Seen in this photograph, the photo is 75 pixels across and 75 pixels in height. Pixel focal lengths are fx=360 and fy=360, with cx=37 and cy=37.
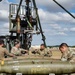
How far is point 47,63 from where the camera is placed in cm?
1084

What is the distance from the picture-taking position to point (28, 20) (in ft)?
108

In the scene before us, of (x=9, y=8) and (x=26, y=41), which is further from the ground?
(x=9, y=8)

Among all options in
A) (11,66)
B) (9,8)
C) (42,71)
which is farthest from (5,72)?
(9,8)

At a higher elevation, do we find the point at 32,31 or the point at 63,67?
the point at 32,31

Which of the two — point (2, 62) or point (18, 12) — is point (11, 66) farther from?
point (18, 12)

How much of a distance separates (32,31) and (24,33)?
0.80m

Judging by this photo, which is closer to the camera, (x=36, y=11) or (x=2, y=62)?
(x=2, y=62)

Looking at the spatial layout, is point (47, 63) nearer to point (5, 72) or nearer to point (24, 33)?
point (5, 72)

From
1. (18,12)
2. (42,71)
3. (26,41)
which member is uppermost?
(18,12)

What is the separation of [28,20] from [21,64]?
22084mm

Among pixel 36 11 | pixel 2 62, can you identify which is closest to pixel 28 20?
pixel 36 11

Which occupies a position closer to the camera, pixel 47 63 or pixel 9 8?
pixel 47 63

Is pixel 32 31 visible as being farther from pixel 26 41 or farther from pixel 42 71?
pixel 42 71

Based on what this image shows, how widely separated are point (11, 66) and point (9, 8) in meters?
21.1
